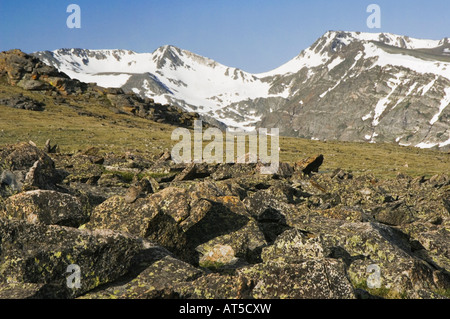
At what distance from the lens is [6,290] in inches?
309

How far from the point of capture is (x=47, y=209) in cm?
1134

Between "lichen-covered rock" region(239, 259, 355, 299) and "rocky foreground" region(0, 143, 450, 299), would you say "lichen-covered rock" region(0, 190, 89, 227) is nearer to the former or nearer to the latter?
"rocky foreground" region(0, 143, 450, 299)

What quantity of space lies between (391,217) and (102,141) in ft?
244

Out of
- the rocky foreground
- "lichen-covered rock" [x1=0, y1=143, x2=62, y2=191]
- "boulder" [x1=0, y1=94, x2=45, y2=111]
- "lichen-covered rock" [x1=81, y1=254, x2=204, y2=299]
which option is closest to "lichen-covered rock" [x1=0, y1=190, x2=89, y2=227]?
the rocky foreground

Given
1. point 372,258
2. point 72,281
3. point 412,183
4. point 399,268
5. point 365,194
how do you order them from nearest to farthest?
1. point 72,281
2. point 399,268
3. point 372,258
4. point 365,194
5. point 412,183

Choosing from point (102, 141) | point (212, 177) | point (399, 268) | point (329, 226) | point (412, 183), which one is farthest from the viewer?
point (102, 141)

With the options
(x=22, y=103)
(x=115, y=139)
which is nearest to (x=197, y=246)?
(x=115, y=139)

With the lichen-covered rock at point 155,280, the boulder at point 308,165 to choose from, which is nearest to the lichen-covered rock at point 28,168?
the lichen-covered rock at point 155,280

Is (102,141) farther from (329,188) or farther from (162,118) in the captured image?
(162,118)

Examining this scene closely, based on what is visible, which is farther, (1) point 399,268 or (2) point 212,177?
(2) point 212,177

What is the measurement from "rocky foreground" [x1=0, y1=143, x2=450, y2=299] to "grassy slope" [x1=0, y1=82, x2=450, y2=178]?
43.5 metres

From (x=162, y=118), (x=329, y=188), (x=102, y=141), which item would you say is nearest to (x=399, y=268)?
(x=329, y=188)

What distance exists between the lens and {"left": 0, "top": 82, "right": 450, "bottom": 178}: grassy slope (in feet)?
250

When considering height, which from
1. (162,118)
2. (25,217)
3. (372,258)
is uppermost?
(162,118)
